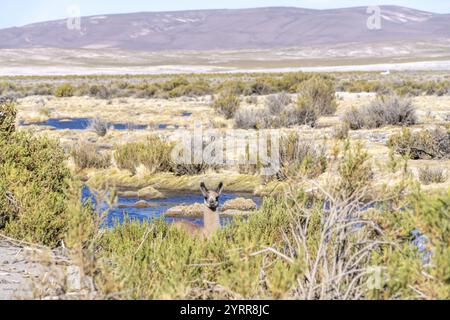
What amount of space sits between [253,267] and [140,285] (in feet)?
2.68

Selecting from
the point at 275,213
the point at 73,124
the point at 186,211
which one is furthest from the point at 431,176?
the point at 73,124

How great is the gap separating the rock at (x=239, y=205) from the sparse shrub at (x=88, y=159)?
193 inches

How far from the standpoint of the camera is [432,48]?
155625 mm

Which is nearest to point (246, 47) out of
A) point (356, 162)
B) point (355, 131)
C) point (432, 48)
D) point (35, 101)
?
point (432, 48)

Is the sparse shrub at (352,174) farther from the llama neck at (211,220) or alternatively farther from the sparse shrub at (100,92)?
the sparse shrub at (100,92)

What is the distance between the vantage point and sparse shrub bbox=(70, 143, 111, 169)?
53.4ft

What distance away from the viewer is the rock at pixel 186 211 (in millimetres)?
11969

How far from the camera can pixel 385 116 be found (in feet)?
69.3

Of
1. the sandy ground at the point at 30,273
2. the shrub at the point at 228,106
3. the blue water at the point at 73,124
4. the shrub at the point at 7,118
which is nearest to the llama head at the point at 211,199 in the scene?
the sandy ground at the point at 30,273

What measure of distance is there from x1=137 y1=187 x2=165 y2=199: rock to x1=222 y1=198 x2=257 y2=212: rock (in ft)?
6.18

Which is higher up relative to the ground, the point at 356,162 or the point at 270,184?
the point at 356,162

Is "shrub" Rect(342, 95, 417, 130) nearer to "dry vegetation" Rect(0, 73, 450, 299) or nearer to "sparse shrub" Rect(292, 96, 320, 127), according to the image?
"dry vegetation" Rect(0, 73, 450, 299)

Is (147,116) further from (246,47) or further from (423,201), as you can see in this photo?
(246,47)

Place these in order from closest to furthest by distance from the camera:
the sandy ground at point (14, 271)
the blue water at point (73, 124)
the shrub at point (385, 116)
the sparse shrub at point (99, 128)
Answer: the sandy ground at point (14, 271) < the shrub at point (385, 116) < the sparse shrub at point (99, 128) < the blue water at point (73, 124)
